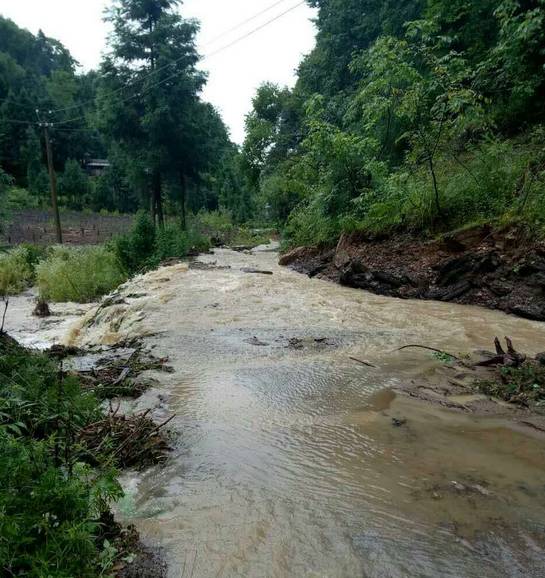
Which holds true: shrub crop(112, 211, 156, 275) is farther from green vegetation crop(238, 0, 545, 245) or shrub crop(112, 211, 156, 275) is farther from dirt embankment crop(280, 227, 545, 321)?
dirt embankment crop(280, 227, 545, 321)

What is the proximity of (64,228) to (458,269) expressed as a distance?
27.6m

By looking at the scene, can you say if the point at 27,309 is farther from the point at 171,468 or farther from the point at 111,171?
the point at 111,171

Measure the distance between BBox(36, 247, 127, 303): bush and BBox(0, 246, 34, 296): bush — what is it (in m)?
1.11

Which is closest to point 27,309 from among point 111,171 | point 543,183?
point 543,183

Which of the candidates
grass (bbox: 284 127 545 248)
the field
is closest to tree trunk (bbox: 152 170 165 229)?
the field

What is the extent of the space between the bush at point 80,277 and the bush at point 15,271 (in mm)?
1112

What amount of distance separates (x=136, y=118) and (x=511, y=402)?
75.4 ft

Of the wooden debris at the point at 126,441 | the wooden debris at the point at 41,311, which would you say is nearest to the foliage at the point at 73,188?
the wooden debris at the point at 41,311

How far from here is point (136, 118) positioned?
22281 millimetres

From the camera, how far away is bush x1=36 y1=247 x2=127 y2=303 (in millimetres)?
13203

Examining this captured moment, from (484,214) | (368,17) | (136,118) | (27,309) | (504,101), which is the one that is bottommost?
(27,309)

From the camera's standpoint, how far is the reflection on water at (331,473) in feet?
6.75

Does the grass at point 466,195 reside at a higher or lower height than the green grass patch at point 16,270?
higher

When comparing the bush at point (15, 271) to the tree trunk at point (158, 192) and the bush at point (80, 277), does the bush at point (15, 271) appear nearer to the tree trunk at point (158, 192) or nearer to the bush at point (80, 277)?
the bush at point (80, 277)
